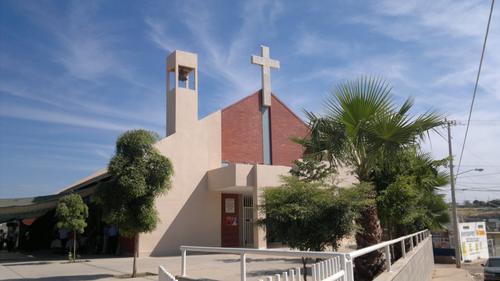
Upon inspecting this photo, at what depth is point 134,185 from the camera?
13430 mm

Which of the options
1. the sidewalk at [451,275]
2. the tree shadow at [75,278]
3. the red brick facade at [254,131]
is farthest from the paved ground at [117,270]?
the red brick facade at [254,131]

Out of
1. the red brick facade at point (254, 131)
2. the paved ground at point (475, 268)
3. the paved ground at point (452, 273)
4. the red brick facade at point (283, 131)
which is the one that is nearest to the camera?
the paved ground at point (452, 273)

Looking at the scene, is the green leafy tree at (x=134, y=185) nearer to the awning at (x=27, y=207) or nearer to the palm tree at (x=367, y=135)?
the palm tree at (x=367, y=135)

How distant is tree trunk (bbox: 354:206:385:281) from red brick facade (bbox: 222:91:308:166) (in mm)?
14749

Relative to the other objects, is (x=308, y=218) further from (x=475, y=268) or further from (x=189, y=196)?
(x=475, y=268)

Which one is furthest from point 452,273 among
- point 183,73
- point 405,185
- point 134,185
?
point 183,73

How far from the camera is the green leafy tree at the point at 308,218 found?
30.2ft

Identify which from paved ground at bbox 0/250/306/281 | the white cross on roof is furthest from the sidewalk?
the white cross on roof

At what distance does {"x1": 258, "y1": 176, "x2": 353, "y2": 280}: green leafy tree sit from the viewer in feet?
30.2

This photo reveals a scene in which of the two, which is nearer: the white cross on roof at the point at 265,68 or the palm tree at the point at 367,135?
the palm tree at the point at 367,135

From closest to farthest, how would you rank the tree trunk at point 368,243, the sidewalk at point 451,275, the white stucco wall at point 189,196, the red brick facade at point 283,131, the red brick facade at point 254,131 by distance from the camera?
1. the tree trunk at point 368,243
2. the sidewalk at point 451,275
3. the white stucco wall at point 189,196
4. the red brick facade at point 254,131
5. the red brick facade at point 283,131

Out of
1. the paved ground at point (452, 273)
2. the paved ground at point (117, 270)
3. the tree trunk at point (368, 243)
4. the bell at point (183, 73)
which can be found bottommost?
the paved ground at point (452, 273)

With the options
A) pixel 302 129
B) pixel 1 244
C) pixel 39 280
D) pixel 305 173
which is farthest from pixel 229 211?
pixel 1 244

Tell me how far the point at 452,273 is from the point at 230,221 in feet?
36.9
